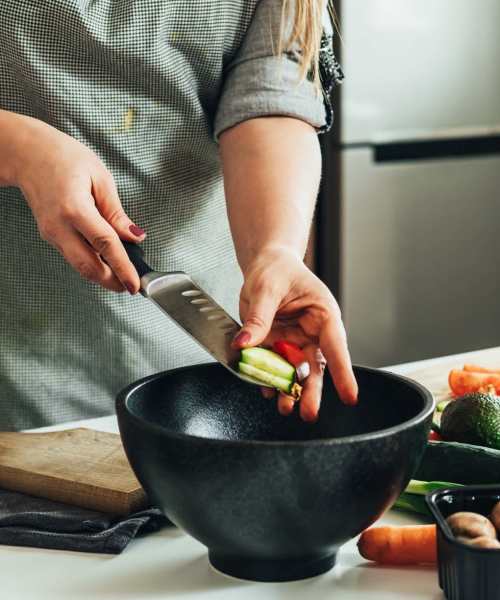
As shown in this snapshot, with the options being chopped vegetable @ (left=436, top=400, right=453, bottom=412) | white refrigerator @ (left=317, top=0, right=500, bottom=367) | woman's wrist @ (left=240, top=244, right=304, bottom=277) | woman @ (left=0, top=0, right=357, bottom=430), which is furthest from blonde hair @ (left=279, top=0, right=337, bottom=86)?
white refrigerator @ (left=317, top=0, right=500, bottom=367)

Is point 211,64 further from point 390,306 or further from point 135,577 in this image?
point 390,306

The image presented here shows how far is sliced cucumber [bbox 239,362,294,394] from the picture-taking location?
3.06ft

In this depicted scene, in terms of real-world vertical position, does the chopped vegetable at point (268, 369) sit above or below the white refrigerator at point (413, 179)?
above

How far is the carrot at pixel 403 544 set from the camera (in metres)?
0.89

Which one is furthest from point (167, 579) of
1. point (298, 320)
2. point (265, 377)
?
point (298, 320)

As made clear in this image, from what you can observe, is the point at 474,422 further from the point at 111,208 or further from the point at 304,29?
the point at 304,29

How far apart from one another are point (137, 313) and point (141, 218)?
138 millimetres

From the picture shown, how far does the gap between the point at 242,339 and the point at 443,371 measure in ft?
1.87

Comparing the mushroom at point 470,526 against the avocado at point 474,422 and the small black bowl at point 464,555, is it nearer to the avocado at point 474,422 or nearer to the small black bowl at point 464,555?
the small black bowl at point 464,555

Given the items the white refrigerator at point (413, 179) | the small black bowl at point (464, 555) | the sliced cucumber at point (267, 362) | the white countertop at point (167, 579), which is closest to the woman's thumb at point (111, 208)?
the sliced cucumber at point (267, 362)

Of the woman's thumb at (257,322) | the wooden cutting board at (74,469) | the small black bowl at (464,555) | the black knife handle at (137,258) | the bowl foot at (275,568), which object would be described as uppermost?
the black knife handle at (137,258)

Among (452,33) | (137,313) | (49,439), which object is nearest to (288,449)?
(49,439)

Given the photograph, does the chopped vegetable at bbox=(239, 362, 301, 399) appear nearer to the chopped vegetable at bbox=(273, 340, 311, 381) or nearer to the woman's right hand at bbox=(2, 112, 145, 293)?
the chopped vegetable at bbox=(273, 340, 311, 381)

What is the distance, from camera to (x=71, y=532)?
3.18ft
